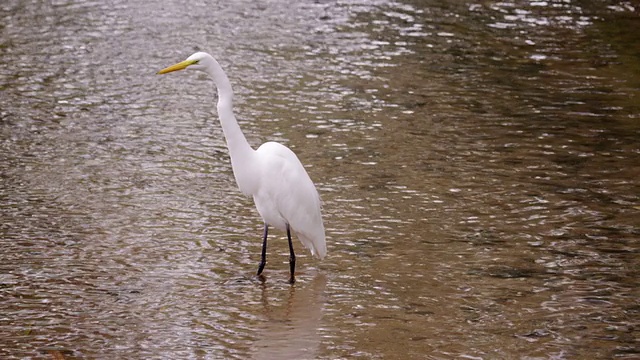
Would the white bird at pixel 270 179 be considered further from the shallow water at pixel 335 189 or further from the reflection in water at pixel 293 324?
the shallow water at pixel 335 189

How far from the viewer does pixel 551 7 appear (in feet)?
40.4

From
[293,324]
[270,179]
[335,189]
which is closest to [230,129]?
[270,179]

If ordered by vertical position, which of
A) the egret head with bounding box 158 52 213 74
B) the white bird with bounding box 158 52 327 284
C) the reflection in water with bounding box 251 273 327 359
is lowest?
the reflection in water with bounding box 251 273 327 359

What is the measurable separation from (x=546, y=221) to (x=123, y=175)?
2964mm

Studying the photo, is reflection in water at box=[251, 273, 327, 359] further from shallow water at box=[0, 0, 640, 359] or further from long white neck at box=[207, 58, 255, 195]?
long white neck at box=[207, 58, 255, 195]

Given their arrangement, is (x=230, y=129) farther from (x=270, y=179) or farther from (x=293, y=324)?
(x=293, y=324)

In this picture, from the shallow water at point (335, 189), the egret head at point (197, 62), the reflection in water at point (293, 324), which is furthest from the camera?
the egret head at point (197, 62)

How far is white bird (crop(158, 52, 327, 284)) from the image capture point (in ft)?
16.4

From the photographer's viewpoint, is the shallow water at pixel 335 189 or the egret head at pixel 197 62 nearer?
the shallow water at pixel 335 189

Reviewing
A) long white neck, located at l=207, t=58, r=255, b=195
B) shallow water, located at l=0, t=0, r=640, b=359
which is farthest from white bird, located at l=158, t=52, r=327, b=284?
shallow water, located at l=0, t=0, r=640, b=359

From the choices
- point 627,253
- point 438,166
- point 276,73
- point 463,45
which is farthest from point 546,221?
point 463,45

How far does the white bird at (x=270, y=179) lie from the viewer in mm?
5012

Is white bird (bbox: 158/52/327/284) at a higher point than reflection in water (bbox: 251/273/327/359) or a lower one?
higher

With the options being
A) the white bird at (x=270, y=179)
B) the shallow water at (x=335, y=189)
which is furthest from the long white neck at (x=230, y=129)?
the shallow water at (x=335, y=189)
